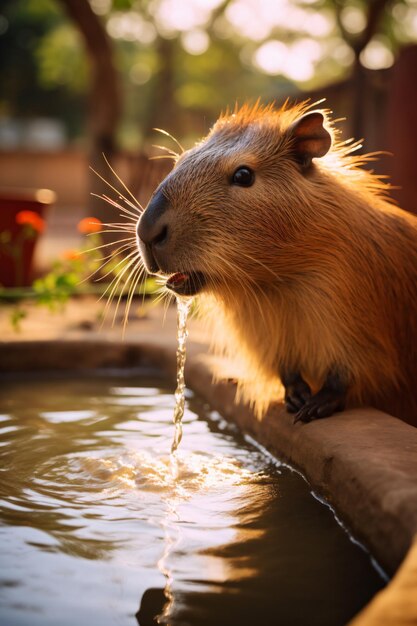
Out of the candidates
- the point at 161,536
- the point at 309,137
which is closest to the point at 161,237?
the point at 309,137

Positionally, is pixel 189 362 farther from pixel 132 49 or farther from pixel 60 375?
pixel 132 49

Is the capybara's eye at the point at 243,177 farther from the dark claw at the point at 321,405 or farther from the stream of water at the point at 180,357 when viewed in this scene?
the dark claw at the point at 321,405

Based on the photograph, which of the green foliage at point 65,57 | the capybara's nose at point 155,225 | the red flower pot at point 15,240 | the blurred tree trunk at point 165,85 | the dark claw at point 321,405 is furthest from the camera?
the blurred tree trunk at point 165,85

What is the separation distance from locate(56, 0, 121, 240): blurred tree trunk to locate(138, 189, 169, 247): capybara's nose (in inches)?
241

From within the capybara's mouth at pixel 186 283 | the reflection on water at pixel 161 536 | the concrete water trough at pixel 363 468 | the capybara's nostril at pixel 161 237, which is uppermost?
the capybara's nostril at pixel 161 237

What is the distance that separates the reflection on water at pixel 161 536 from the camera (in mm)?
1839

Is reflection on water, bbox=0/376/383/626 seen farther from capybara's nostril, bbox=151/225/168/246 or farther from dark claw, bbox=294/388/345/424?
capybara's nostril, bbox=151/225/168/246

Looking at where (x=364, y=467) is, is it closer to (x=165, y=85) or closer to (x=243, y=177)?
(x=243, y=177)

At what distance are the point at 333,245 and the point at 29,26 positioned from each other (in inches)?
1274

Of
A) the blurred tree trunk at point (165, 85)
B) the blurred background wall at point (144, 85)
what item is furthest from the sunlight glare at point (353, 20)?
the blurred tree trunk at point (165, 85)

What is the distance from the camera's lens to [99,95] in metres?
9.15

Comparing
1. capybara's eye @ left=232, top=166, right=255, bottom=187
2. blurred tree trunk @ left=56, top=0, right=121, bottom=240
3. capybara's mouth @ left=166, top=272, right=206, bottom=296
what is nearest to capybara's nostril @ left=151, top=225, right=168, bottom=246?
capybara's mouth @ left=166, top=272, right=206, bottom=296

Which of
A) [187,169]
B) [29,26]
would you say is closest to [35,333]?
[187,169]

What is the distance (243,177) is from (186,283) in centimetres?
42
